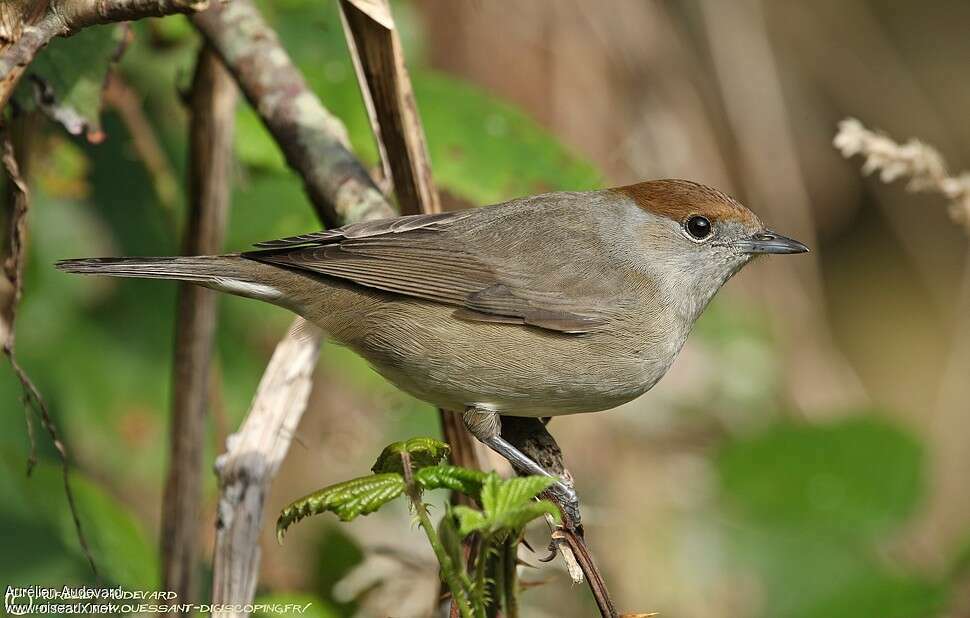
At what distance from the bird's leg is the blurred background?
1.73 feet

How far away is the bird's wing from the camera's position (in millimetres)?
3102

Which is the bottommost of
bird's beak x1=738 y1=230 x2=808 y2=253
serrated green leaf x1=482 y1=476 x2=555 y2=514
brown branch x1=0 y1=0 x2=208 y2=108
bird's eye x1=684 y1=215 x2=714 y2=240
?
serrated green leaf x1=482 y1=476 x2=555 y2=514

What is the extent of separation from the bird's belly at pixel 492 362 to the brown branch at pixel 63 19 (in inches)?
46.7

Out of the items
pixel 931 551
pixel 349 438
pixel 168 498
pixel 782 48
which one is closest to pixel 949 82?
pixel 782 48

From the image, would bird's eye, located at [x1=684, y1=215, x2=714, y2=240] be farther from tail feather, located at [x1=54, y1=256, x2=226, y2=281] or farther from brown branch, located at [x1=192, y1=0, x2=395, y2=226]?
tail feather, located at [x1=54, y1=256, x2=226, y2=281]

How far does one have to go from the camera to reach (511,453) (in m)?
2.83

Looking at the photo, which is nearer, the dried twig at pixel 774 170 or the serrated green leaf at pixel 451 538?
the serrated green leaf at pixel 451 538

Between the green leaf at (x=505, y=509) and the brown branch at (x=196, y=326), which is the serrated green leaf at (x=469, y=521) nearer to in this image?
the green leaf at (x=505, y=509)

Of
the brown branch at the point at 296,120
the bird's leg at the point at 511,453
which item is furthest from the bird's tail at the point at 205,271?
the bird's leg at the point at 511,453

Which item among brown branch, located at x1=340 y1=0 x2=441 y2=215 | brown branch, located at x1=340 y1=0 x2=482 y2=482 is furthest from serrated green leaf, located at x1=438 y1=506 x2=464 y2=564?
brown branch, located at x1=340 y1=0 x2=441 y2=215

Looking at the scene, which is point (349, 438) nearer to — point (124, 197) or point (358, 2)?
point (124, 197)

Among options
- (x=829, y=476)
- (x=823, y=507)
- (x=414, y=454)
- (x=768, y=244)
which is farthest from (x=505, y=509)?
(x=829, y=476)

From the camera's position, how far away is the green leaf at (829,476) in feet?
15.7

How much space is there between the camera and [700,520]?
5.66m
